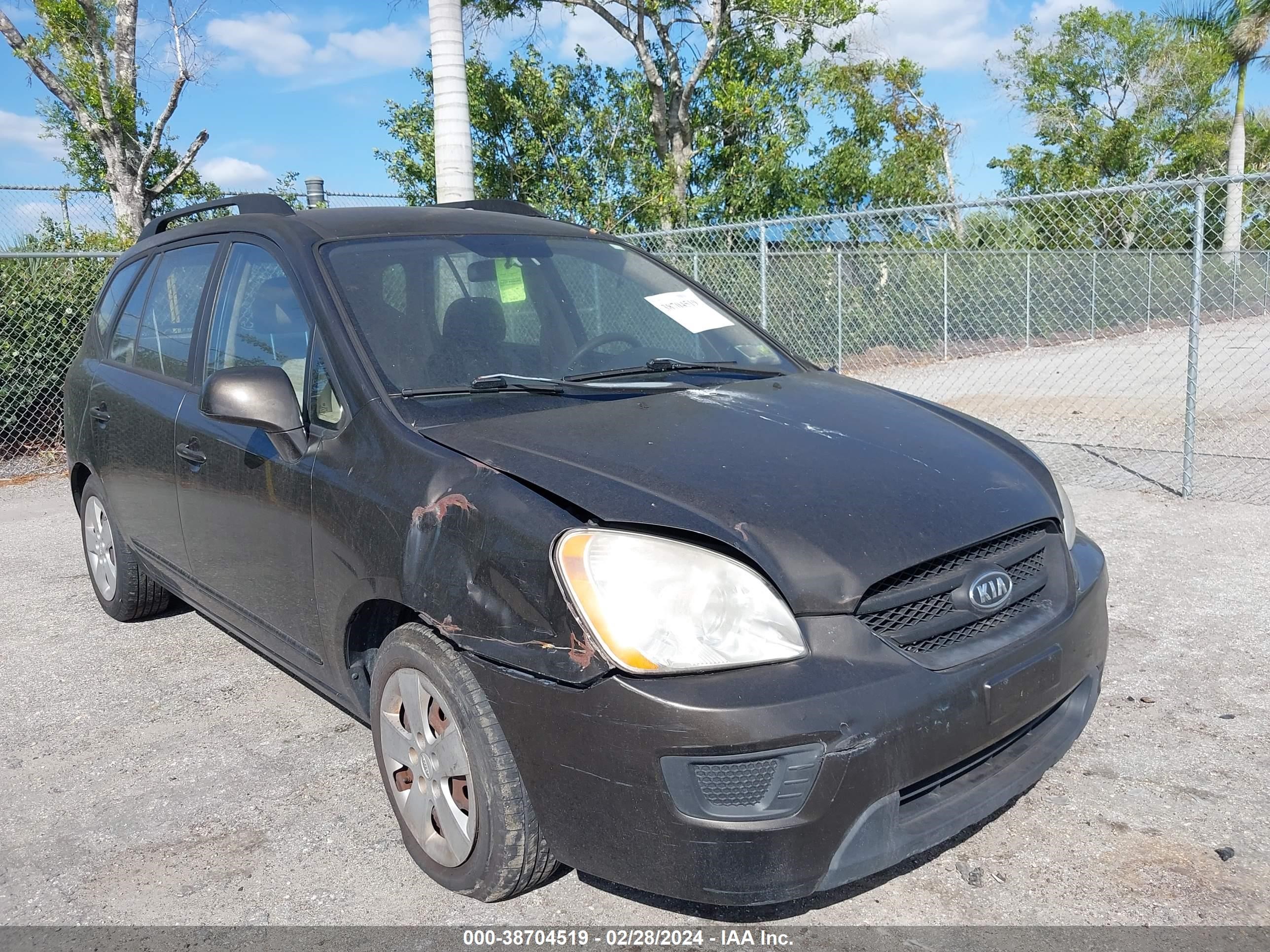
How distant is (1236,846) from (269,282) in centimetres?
331

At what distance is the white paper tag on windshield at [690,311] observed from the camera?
146 inches

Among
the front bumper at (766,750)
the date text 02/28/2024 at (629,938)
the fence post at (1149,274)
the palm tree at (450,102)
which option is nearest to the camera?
the front bumper at (766,750)

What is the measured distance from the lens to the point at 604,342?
3.42m

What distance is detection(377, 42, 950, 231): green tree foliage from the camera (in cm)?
1587

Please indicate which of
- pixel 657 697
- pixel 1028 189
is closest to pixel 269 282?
pixel 657 697

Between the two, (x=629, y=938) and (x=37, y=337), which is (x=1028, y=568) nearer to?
(x=629, y=938)

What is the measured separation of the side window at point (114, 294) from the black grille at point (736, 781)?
12.4 feet

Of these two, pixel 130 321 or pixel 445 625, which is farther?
pixel 130 321

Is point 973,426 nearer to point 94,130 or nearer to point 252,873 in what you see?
point 252,873

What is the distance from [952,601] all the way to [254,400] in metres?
1.94

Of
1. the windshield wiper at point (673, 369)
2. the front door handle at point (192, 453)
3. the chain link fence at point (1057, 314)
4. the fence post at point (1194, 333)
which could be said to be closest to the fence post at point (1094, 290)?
the chain link fence at point (1057, 314)

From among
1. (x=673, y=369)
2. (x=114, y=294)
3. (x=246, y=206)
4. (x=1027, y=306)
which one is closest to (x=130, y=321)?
(x=114, y=294)

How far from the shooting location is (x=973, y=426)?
3.22 meters

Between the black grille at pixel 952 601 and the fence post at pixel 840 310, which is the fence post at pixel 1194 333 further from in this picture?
the fence post at pixel 840 310
